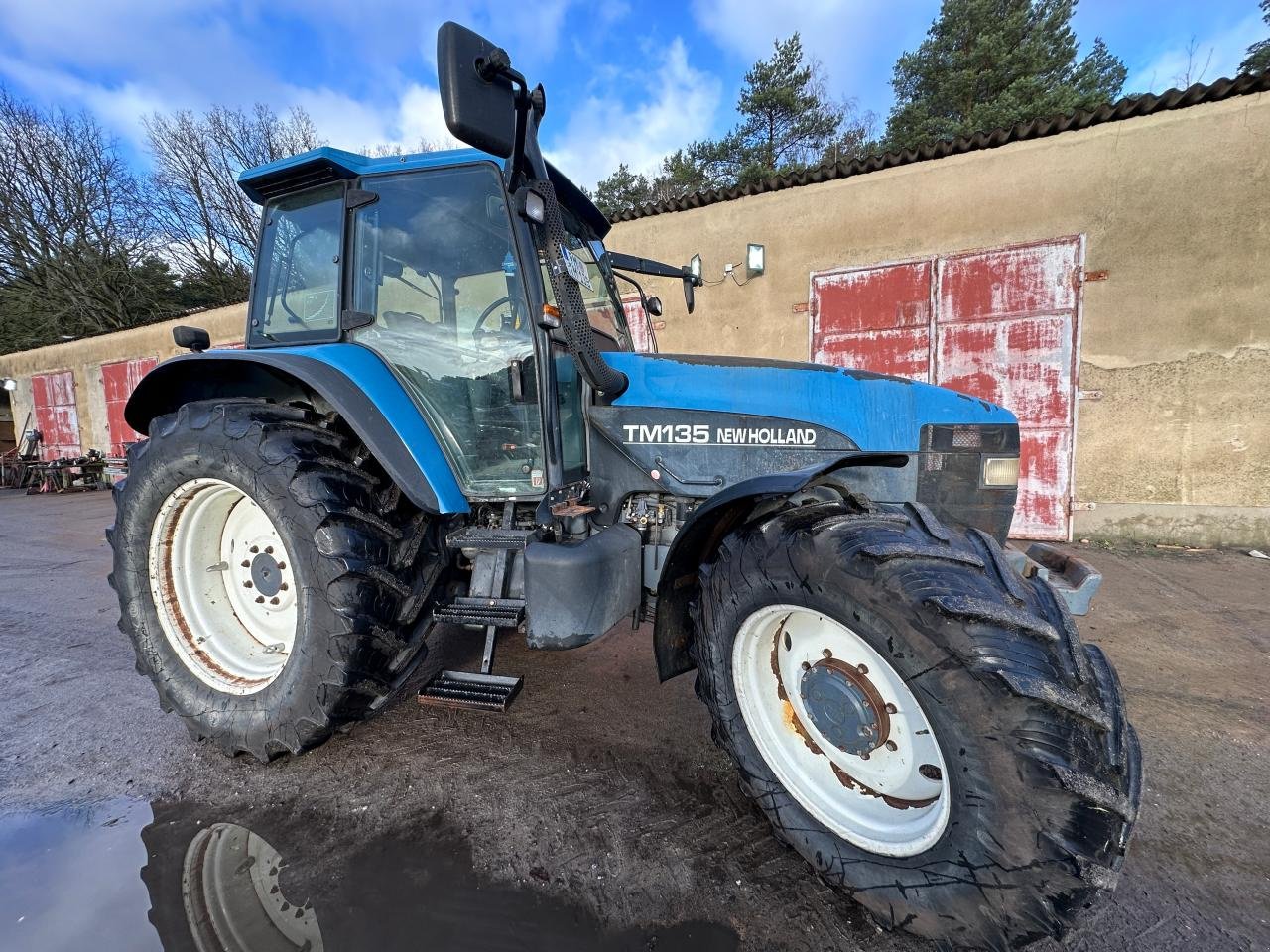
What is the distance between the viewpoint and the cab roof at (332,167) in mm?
2148

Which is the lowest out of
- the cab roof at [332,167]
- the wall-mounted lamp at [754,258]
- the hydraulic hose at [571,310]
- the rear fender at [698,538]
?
the rear fender at [698,538]

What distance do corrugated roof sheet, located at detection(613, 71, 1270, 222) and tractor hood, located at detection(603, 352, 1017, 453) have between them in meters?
4.92

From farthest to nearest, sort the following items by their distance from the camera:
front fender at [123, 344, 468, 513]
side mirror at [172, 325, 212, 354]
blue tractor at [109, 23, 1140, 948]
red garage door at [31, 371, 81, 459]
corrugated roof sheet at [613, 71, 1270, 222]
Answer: red garage door at [31, 371, 81, 459] < corrugated roof sheet at [613, 71, 1270, 222] < side mirror at [172, 325, 212, 354] < front fender at [123, 344, 468, 513] < blue tractor at [109, 23, 1140, 948]

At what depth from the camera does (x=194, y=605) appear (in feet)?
7.52

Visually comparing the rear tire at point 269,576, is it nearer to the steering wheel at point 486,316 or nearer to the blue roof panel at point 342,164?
the steering wheel at point 486,316

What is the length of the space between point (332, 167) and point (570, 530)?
1755 millimetres

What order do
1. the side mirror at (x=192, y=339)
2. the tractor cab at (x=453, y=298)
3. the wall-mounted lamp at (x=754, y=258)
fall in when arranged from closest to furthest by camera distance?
the tractor cab at (x=453, y=298), the side mirror at (x=192, y=339), the wall-mounted lamp at (x=754, y=258)

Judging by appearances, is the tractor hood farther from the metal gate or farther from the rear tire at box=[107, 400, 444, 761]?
the metal gate

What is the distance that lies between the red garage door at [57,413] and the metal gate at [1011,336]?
17.4 metres

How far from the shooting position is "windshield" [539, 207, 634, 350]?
258 centimetres

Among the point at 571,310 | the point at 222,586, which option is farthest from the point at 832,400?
the point at 222,586

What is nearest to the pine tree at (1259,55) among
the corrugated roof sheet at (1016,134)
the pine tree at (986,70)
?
the pine tree at (986,70)

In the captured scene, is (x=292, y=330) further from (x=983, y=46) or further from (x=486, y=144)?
(x=983, y=46)

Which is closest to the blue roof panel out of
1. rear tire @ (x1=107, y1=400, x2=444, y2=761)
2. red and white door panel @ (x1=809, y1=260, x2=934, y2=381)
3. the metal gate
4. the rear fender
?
rear tire @ (x1=107, y1=400, x2=444, y2=761)
